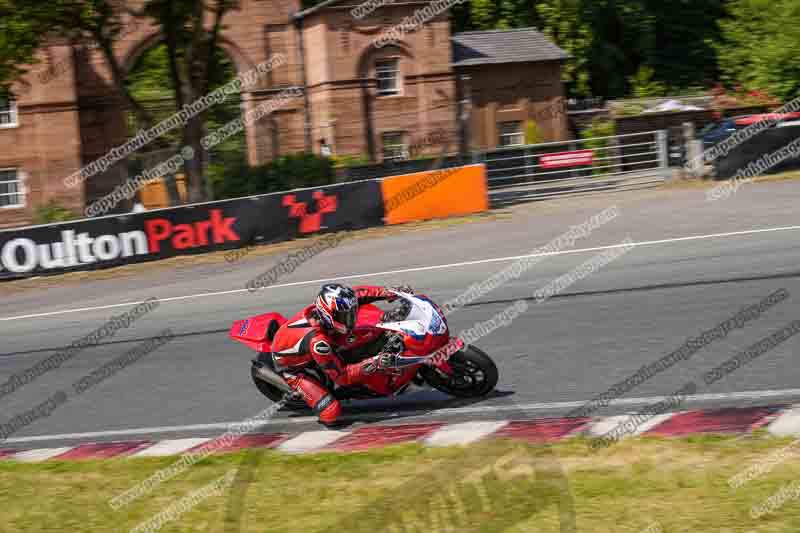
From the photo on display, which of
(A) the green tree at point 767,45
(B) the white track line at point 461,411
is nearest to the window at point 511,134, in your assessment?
(A) the green tree at point 767,45

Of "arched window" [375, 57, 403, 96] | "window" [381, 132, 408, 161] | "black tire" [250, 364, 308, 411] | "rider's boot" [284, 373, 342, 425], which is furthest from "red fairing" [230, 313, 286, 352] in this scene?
"arched window" [375, 57, 403, 96]

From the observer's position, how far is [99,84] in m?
37.1

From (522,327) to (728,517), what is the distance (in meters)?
6.47

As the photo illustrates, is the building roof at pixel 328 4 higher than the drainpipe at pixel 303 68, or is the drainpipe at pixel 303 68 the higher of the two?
the building roof at pixel 328 4

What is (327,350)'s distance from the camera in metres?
8.91

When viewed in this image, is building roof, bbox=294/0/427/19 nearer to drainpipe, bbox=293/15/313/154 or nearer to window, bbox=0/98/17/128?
drainpipe, bbox=293/15/313/154

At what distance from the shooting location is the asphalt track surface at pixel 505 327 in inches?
372

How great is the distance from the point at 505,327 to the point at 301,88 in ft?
92.8

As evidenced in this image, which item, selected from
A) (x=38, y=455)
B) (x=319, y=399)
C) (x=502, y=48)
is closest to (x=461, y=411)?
(x=319, y=399)

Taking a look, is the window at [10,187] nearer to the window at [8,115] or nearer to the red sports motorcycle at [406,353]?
the window at [8,115]

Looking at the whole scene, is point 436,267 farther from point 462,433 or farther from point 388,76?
point 388,76

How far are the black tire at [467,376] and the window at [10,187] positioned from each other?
30991 mm

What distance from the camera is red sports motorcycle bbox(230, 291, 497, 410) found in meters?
8.77

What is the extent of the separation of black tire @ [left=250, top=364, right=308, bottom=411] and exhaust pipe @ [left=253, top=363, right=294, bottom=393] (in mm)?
87
